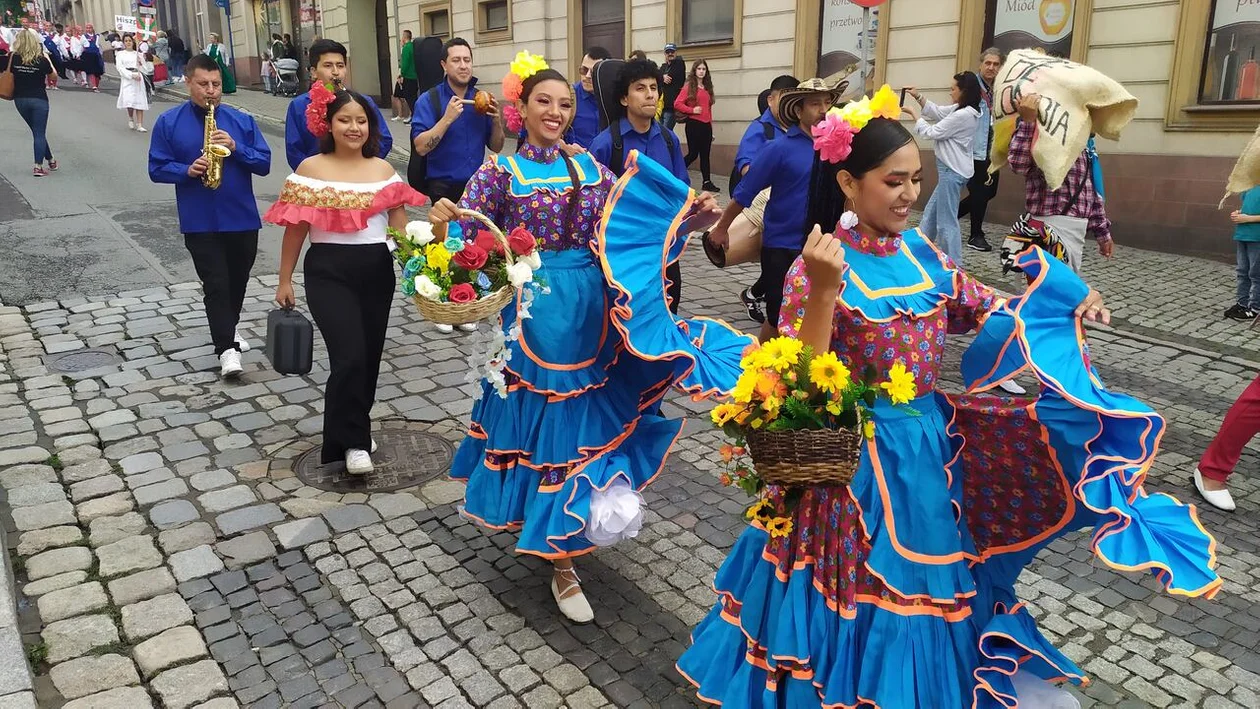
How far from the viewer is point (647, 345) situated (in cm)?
375

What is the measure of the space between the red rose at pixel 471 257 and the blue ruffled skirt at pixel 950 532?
1.53m

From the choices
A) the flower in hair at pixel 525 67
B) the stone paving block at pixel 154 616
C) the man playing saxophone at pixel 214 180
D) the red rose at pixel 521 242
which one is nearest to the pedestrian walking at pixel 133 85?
the man playing saxophone at pixel 214 180

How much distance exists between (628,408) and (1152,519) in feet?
6.87

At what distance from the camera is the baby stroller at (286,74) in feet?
85.5

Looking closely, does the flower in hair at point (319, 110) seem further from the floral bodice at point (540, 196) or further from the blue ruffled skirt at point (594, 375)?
the blue ruffled skirt at point (594, 375)

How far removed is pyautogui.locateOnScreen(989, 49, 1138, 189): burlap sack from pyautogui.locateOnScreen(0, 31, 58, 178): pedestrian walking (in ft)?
43.0

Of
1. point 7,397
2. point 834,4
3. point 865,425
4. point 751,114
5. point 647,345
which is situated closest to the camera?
point 865,425

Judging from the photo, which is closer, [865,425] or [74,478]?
[865,425]

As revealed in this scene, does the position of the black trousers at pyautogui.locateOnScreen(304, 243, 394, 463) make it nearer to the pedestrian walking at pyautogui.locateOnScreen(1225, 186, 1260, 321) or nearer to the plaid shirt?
the plaid shirt

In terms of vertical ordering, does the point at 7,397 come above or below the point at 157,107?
below

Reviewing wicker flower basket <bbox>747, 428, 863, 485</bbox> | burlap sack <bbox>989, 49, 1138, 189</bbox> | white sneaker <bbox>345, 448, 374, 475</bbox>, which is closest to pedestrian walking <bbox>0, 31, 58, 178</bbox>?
white sneaker <bbox>345, 448, 374, 475</bbox>

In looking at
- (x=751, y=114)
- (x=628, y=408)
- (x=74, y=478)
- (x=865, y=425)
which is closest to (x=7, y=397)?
(x=74, y=478)

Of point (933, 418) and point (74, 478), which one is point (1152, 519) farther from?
point (74, 478)

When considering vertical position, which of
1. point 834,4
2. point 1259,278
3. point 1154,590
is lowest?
point 1154,590
